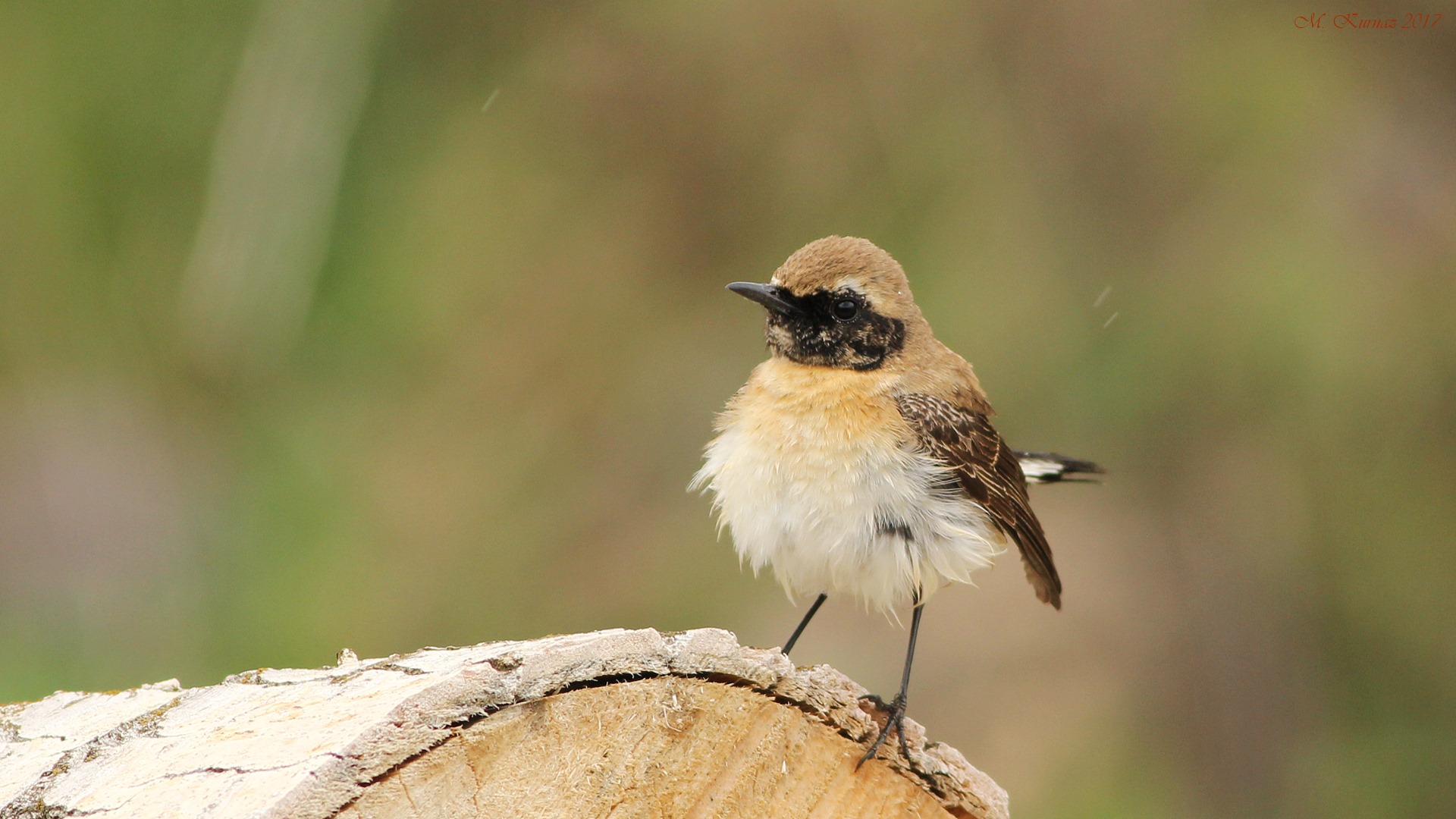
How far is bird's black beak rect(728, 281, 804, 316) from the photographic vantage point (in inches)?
149

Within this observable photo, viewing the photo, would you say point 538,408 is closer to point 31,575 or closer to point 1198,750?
point 31,575

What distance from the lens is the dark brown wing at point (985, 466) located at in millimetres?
3785

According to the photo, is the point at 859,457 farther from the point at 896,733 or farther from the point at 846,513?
the point at 896,733

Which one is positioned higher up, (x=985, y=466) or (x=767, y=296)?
(x=767, y=296)

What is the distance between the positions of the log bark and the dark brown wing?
1.41 metres

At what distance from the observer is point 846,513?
3.55 m

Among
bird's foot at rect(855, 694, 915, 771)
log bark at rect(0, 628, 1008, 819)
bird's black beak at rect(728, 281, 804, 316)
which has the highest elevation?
bird's black beak at rect(728, 281, 804, 316)

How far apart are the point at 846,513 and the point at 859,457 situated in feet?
0.59

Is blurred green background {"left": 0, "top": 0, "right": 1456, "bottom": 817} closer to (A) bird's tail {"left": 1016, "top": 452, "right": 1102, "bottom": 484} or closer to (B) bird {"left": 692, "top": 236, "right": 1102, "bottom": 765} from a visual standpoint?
(A) bird's tail {"left": 1016, "top": 452, "right": 1102, "bottom": 484}
